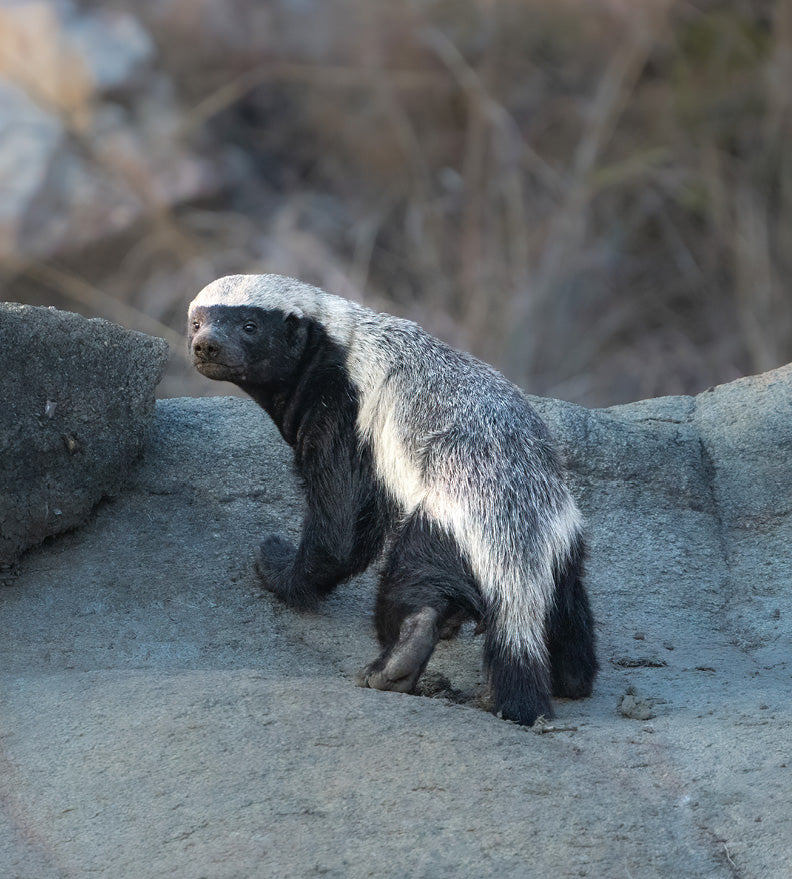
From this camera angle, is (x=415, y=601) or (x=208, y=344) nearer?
(x=415, y=601)

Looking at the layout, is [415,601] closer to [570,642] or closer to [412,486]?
[412,486]

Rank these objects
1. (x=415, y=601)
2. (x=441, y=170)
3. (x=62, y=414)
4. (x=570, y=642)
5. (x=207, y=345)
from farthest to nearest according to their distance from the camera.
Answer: (x=441, y=170), (x=62, y=414), (x=207, y=345), (x=570, y=642), (x=415, y=601)

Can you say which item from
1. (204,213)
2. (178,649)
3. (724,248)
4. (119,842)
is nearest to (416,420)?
(178,649)

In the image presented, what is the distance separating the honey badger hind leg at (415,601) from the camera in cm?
377

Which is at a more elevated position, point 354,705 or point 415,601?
point 415,601

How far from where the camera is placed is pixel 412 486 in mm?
4109

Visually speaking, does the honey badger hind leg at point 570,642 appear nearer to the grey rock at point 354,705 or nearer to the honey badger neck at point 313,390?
the grey rock at point 354,705

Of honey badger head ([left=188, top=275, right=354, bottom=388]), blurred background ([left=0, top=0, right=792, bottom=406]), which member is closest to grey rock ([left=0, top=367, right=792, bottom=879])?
honey badger head ([left=188, top=275, right=354, bottom=388])

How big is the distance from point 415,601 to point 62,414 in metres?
1.62

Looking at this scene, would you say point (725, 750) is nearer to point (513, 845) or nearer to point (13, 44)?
point (513, 845)

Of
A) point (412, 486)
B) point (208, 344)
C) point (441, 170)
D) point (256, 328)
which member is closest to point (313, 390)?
point (256, 328)

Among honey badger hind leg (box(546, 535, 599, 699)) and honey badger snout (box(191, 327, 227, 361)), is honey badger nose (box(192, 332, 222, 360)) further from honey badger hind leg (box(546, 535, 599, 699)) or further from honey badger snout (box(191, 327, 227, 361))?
honey badger hind leg (box(546, 535, 599, 699))

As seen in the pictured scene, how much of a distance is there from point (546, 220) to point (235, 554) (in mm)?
6060

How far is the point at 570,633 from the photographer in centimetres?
411
